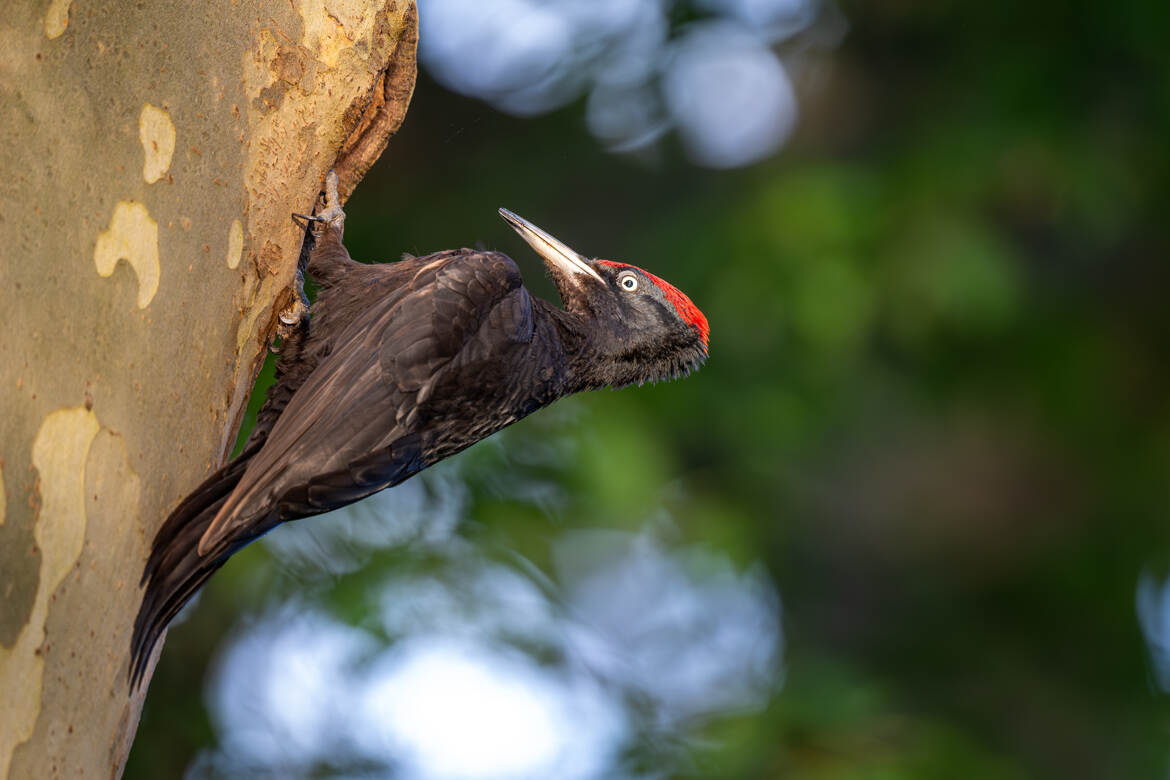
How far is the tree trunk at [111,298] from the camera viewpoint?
1816 millimetres

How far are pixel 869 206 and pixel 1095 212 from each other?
1111mm

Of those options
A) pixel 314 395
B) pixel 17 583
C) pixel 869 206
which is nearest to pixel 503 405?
pixel 314 395

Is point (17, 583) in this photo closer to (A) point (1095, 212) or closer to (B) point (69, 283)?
(B) point (69, 283)

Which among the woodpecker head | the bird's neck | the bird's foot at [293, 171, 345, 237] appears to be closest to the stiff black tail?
the bird's foot at [293, 171, 345, 237]

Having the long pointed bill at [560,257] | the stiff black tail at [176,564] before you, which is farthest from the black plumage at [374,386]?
the long pointed bill at [560,257]

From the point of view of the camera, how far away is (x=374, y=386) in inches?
108

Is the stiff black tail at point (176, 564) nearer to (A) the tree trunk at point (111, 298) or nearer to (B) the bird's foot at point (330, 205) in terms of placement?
(A) the tree trunk at point (111, 298)

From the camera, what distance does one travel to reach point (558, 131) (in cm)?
621

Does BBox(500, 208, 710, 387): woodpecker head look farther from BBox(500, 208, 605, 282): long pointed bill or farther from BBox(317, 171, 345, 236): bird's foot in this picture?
BBox(317, 171, 345, 236): bird's foot

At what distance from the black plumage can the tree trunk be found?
13 cm

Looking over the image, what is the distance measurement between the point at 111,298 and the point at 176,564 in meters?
0.54

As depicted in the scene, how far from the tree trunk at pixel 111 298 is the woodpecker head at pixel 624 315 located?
1401mm

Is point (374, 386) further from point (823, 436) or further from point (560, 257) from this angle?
point (823, 436)

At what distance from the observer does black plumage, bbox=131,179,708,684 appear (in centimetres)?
232
